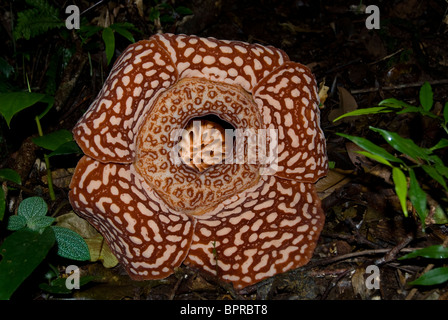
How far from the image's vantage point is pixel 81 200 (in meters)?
2.71

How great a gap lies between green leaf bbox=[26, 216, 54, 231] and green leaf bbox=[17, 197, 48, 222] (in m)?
0.03

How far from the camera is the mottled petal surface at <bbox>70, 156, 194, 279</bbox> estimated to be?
107 inches

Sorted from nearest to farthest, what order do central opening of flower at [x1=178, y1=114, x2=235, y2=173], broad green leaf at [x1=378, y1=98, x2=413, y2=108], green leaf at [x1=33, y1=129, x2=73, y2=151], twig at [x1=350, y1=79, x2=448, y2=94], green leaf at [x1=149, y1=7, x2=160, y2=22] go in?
1. broad green leaf at [x1=378, y1=98, x2=413, y2=108]
2. green leaf at [x1=33, y1=129, x2=73, y2=151]
3. central opening of flower at [x1=178, y1=114, x2=235, y2=173]
4. twig at [x1=350, y1=79, x2=448, y2=94]
5. green leaf at [x1=149, y1=7, x2=160, y2=22]

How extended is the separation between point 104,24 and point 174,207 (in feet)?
7.20

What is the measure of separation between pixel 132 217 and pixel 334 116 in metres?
2.15

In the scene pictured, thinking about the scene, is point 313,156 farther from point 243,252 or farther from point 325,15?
point 325,15

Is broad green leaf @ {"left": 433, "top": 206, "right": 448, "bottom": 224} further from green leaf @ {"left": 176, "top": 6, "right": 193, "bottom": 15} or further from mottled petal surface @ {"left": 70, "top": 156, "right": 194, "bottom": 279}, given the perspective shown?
green leaf @ {"left": 176, "top": 6, "right": 193, "bottom": 15}

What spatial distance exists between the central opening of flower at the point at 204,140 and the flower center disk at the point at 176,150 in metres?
0.57

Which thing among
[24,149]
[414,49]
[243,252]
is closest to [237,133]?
[243,252]

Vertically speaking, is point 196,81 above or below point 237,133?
above

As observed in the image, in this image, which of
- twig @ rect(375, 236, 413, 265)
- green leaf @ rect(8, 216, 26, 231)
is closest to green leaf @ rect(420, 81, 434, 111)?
twig @ rect(375, 236, 413, 265)

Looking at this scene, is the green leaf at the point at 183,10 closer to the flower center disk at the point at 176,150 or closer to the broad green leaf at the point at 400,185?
the flower center disk at the point at 176,150

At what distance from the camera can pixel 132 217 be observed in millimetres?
2713

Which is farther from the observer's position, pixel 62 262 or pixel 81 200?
pixel 62 262
